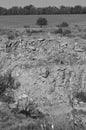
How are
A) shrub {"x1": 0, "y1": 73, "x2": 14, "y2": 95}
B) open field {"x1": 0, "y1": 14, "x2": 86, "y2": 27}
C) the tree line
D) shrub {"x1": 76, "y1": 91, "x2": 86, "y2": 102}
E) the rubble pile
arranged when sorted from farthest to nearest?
1. the tree line
2. open field {"x1": 0, "y1": 14, "x2": 86, "y2": 27}
3. shrub {"x1": 0, "y1": 73, "x2": 14, "y2": 95}
4. shrub {"x1": 76, "y1": 91, "x2": 86, "y2": 102}
5. the rubble pile

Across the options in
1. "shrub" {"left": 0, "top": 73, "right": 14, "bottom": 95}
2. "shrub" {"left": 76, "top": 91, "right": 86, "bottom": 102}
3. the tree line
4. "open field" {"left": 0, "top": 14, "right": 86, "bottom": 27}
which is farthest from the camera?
the tree line

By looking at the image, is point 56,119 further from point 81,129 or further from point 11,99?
point 11,99

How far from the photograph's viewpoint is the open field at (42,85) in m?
7.62

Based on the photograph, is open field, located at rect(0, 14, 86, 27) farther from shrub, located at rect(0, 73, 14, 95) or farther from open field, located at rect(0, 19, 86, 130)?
shrub, located at rect(0, 73, 14, 95)

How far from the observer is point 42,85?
916 centimetres

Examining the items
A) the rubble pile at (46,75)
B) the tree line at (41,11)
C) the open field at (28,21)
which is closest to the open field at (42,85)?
the rubble pile at (46,75)

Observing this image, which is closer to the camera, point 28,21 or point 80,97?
point 80,97

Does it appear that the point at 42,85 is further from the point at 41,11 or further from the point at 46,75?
the point at 41,11

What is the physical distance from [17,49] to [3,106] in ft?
11.8

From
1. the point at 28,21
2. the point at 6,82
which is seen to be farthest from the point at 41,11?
the point at 6,82

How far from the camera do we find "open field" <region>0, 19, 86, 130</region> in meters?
7.62

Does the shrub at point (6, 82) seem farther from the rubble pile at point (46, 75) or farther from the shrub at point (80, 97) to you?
the shrub at point (80, 97)

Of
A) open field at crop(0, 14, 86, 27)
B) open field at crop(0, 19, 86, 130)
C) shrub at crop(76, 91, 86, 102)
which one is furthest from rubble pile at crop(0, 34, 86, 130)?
open field at crop(0, 14, 86, 27)

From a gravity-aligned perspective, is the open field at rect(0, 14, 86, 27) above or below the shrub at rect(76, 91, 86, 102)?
below
